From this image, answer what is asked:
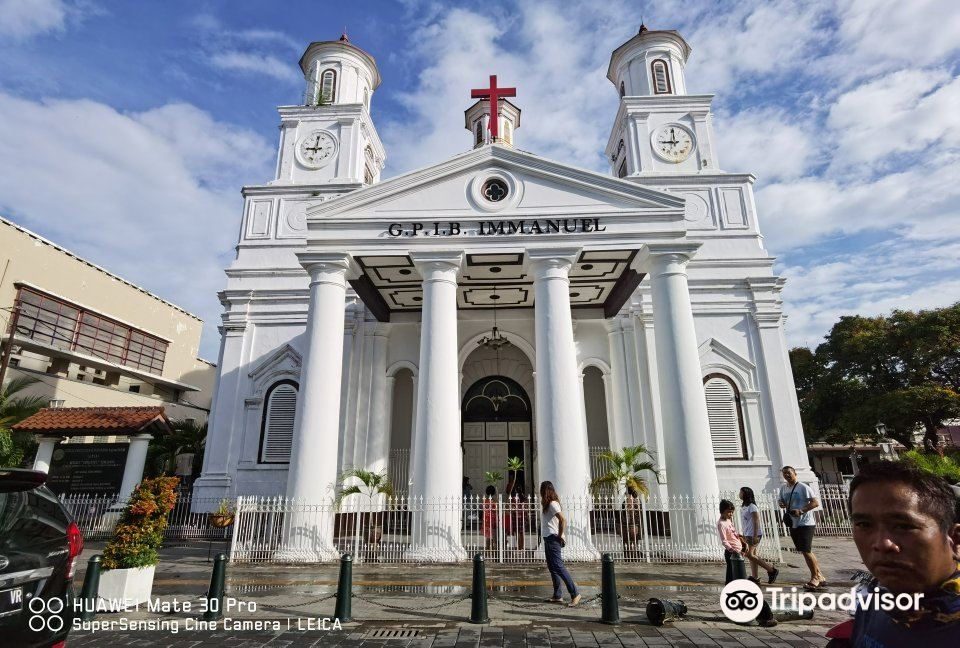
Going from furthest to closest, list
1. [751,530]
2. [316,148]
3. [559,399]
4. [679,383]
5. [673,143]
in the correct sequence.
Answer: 1. [316,148]
2. [673,143]
3. [679,383]
4. [559,399]
5. [751,530]

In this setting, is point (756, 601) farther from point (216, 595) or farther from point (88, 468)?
point (88, 468)

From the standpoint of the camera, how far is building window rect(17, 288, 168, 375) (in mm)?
25375

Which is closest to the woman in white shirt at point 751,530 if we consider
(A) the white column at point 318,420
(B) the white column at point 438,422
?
(B) the white column at point 438,422

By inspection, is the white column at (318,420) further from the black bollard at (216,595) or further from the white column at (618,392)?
the white column at (618,392)

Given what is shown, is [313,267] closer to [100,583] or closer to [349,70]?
[100,583]

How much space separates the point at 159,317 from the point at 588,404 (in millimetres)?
29421

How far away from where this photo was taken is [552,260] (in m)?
13.2

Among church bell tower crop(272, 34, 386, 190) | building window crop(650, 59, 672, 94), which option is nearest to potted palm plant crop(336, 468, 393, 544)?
church bell tower crop(272, 34, 386, 190)

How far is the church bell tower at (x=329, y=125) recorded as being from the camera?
21.8 m

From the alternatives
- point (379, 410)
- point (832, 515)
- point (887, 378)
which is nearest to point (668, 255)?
point (832, 515)

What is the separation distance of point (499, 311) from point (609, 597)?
12943 mm

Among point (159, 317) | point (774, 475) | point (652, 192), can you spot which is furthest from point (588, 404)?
point (159, 317)

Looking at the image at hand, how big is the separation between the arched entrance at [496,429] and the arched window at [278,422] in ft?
19.9

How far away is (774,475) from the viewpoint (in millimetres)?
16641
